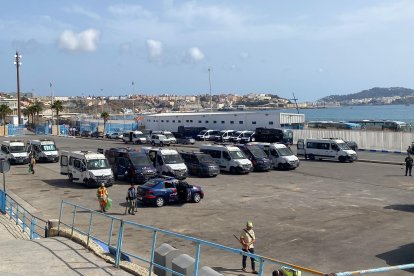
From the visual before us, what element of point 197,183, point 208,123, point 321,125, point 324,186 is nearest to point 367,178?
point 324,186

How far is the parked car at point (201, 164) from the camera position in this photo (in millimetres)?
33188

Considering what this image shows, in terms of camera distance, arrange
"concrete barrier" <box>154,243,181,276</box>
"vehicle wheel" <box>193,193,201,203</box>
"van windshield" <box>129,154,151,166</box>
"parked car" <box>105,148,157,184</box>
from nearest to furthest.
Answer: "concrete barrier" <box>154,243,181,276</box> → "vehicle wheel" <box>193,193,201,203</box> → "parked car" <box>105,148,157,184</box> → "van windshield" <box>129,154,151,166</box>

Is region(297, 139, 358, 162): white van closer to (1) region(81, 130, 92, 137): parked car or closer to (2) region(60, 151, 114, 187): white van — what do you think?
(2) region(60, 151, 114, 187): white van

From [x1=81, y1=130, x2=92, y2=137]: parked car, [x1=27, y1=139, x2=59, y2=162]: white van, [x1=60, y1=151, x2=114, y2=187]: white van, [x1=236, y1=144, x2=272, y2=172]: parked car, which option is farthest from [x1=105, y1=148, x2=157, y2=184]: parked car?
[x1=81, y1=130, x2=92, y2=137]: parked car

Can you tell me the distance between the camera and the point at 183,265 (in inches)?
384

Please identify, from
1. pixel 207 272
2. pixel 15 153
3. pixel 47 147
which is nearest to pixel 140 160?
pixel 47 147

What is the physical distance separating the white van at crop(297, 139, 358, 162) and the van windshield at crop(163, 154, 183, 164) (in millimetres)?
15190

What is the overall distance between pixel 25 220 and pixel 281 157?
69.0ft

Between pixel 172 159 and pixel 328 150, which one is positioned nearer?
pixel 172 159

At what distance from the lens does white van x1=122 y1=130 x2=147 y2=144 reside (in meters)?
64.6

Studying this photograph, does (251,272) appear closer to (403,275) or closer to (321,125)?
(403,275)

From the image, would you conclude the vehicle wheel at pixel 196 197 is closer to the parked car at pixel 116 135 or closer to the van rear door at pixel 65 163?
the van rear door at pixel 65 163

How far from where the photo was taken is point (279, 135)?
57.8 meters

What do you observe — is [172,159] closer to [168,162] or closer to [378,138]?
[168,162]
